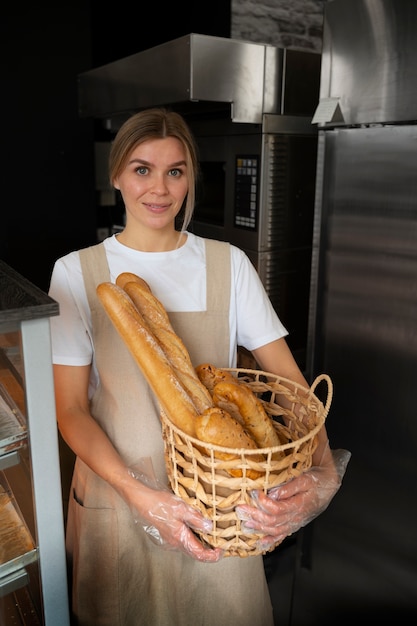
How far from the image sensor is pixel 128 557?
114 cm

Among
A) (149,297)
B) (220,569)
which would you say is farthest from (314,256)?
(220,569)

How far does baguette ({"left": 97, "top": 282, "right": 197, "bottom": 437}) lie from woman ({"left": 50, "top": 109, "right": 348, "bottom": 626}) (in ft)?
Answer: 0.59

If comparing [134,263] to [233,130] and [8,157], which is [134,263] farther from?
[8,157]

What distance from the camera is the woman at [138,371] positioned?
3.68 ft

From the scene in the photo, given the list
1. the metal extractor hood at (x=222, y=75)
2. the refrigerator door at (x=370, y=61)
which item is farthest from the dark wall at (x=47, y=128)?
the refrigerator door at (x=370, y=61)

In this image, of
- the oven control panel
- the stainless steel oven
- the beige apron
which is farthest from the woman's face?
the oven control panel

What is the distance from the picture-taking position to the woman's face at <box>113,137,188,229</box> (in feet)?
3.86

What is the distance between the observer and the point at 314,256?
1.71 m

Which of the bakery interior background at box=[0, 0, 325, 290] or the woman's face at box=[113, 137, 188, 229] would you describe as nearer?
the woman's face at box=[113, 137, 188, 229]

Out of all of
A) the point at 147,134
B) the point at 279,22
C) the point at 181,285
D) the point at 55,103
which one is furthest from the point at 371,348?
the point at 55,103

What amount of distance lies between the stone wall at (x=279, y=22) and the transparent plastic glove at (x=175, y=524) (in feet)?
8.14

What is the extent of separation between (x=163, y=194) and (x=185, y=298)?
23 cm

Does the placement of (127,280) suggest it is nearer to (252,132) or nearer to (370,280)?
(370,280)

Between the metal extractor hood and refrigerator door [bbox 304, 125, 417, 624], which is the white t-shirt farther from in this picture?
the metal extractor hood
